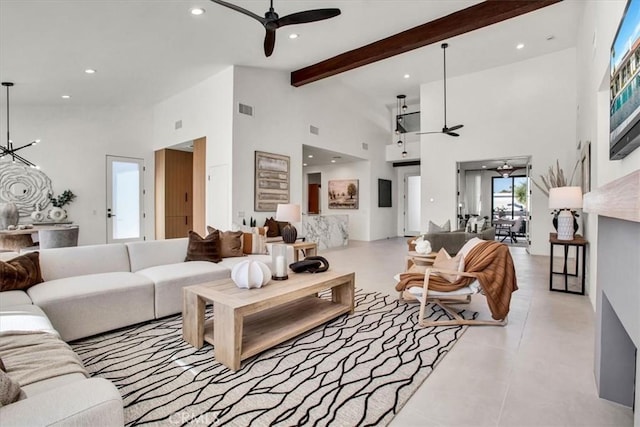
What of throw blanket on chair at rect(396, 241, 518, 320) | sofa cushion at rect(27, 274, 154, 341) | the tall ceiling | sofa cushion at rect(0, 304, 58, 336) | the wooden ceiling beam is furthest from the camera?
the wooden ceiling beam

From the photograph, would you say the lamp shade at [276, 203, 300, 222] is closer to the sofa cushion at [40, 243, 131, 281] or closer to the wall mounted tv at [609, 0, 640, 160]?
the sofa cushion at [40, 243, 131, 281]

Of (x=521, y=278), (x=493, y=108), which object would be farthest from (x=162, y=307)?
(x=493, y=108)

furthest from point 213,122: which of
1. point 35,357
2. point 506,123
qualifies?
point 506,123

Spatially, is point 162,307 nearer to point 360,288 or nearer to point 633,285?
point 360,288

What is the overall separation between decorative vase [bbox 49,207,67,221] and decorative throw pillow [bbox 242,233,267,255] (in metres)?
4.53

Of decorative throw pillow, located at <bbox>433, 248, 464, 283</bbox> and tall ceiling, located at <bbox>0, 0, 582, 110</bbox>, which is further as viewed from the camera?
tall ceiling, located at <bbox>0, 0, 582, 110</bbox>

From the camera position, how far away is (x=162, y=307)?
3.15 metres

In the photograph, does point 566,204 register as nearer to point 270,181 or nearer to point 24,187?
point 270,181

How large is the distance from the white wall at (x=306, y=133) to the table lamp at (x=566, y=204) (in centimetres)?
474

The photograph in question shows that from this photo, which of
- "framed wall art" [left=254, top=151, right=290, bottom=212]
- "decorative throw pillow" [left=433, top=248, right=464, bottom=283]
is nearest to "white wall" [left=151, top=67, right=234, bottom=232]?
"framed wall art" [left=254, top=151, right=290, bottom=212]

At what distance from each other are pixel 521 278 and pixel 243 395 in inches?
191

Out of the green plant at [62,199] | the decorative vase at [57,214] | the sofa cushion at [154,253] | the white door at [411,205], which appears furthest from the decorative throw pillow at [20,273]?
the white door at [411,205]

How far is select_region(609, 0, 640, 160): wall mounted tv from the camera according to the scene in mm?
1731

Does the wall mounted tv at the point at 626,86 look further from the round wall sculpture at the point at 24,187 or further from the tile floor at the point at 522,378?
the round wall sculpture at the point at 24,187
